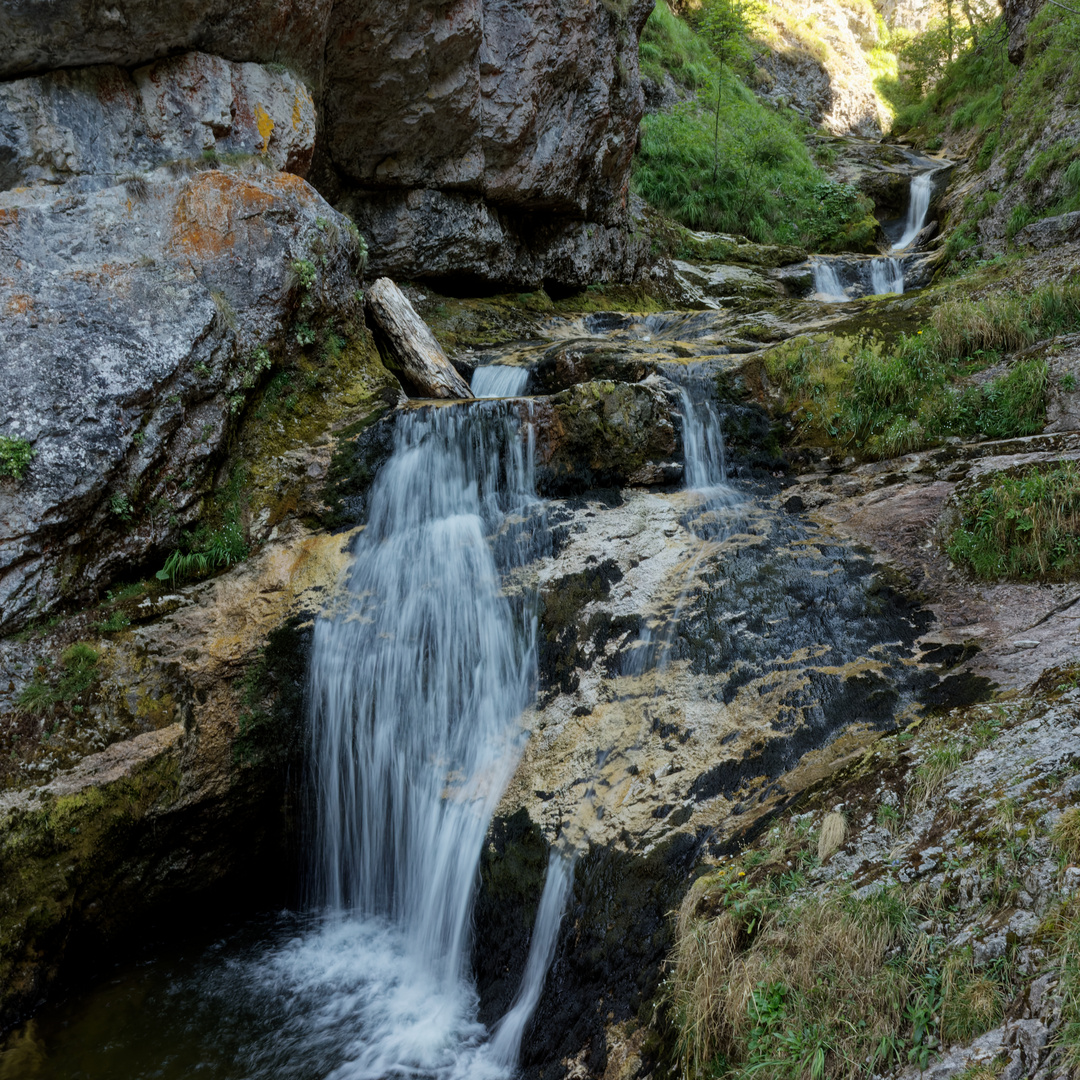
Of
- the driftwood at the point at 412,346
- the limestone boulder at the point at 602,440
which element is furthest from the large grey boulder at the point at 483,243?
the limestone boulder at the point at 602,440

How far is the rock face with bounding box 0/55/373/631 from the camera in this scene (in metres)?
4.97

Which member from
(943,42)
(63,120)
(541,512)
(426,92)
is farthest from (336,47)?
(943,42)

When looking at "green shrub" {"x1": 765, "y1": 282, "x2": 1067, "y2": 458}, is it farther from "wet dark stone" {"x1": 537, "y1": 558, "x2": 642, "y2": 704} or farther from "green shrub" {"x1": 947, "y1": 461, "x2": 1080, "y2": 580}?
"wet dark stone" {"x1": 537, "y1": 558, "x2": 642, "y2": 704}

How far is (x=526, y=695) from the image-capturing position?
498 cm

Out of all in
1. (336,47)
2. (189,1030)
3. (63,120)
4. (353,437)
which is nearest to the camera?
(189,1030)

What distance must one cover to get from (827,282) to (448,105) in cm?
810

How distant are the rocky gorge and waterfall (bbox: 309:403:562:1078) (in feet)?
0.11

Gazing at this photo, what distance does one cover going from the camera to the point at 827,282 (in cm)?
1344

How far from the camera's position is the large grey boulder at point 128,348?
4906 millimetres

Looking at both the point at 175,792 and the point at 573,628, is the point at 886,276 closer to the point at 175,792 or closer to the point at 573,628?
the point at 573,628

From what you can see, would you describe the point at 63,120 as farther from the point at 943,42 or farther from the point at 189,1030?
the point at 943,42

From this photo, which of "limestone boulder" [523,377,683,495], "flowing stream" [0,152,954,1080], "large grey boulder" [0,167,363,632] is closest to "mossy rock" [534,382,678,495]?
"limestone boulder" [523,377,683,495]

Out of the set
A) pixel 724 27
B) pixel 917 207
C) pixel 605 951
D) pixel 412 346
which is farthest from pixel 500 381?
pixel 724 27

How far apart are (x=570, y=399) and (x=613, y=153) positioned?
24.4 feet
